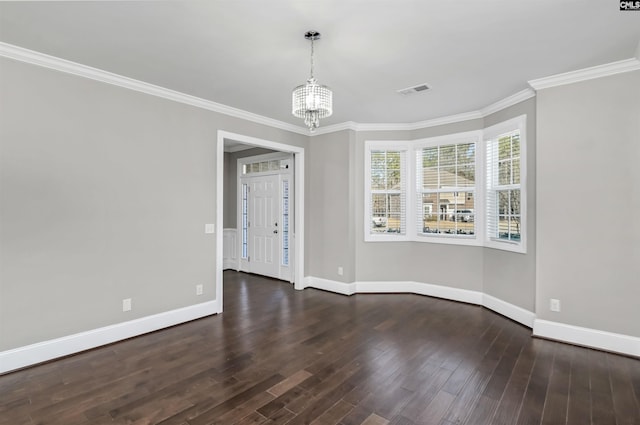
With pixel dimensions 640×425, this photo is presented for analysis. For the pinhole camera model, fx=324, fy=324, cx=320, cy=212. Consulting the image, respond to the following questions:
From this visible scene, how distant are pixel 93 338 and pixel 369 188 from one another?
4.10 metres

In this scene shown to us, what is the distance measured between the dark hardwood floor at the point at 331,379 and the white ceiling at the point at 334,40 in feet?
9.09

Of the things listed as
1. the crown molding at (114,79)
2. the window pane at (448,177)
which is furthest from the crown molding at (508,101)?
the crown molding at (114,79)

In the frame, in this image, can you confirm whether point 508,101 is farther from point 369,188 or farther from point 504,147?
point 369,188

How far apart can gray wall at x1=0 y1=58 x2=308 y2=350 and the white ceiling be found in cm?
42

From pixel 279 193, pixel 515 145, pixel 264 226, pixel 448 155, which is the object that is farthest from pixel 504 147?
pixel 264 226

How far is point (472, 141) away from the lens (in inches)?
185

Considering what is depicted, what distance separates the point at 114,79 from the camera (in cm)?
335

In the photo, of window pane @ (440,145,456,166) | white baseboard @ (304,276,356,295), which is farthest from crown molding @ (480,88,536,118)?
white baseboard @ (304,276,356,295)

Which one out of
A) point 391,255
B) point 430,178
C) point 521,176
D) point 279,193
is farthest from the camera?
point 279,193

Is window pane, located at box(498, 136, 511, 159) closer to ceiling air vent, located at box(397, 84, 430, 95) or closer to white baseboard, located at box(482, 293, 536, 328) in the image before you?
ceiling air vent, located at box(397, 84, 430, 95)

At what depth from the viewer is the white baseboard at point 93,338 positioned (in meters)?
2.80

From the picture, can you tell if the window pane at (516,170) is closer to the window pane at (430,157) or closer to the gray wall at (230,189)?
the window pane at (430,157)

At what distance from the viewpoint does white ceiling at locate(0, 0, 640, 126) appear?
2252 millimetres

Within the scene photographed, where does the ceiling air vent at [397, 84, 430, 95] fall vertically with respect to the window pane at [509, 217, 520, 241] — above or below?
above
